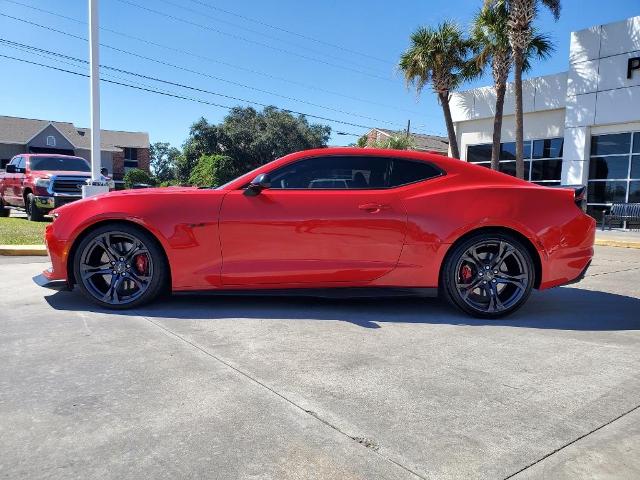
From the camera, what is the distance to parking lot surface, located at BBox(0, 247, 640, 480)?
2.11 m

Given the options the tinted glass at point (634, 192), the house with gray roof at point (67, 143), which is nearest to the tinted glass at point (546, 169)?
the tinted glass at point (634, 192)

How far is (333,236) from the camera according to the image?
430 centimetres

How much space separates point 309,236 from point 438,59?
16593 mm

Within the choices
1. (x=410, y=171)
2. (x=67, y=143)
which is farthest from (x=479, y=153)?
(x=67, y=143)

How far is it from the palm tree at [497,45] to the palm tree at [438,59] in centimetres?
63

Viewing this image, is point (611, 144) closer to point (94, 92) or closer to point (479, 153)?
point (479, 153)

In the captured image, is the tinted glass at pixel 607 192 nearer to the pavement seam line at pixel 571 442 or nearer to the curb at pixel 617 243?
the curb at pixel 617 243

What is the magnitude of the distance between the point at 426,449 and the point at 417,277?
7.57 ft

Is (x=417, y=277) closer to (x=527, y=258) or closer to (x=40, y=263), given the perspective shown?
(x=527, y=258)

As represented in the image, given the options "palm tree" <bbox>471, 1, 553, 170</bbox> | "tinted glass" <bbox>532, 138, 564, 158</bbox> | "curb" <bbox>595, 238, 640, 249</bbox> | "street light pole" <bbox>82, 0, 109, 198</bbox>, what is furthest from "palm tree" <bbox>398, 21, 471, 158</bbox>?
"street light pole" <bbox>82, 0, 109, 198</bbox>

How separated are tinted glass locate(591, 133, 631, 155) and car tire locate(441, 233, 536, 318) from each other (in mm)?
15207

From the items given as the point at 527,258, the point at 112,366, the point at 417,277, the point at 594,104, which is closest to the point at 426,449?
the point at 112,366

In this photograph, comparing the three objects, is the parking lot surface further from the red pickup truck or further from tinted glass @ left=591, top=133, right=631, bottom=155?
tinted glass @ left=591, top=133, right=631, bottom=155

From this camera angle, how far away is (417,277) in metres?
4.42
